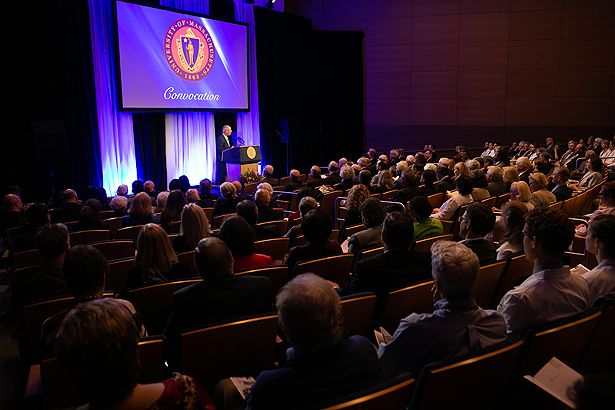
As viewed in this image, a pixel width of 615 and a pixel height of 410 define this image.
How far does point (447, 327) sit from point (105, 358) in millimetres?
1364

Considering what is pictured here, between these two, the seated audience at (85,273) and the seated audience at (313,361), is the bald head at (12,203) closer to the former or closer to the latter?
the seated audience at (85,273)

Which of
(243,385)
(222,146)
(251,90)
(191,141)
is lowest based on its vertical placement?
(243,385)

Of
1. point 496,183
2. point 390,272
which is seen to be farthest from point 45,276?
point 496,183

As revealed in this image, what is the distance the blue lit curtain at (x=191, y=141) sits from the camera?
11.3 meters

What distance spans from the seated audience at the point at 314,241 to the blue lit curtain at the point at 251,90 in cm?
982

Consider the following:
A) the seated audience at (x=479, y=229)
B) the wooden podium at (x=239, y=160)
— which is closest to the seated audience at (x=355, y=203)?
the seated audience at (x=479, y=229)

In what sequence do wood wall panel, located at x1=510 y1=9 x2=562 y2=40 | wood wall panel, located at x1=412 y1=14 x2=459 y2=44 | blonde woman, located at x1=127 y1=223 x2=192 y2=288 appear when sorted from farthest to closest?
wood wall panel, located at x1=412 y1=14 x2=459 y2=44 → wood wall panel, located at x1=510 y1=9 x2=562 y2=40 → blonde woman, located at x1=127 y1=223 x2=192 y2=288

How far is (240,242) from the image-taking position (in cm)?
350

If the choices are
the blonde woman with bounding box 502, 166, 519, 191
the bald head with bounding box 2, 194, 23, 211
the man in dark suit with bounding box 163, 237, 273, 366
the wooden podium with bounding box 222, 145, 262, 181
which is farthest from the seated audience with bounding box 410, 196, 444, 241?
the wooden podium with bounding box 222, 145, 262, 181

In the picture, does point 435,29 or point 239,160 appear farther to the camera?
point 435,29

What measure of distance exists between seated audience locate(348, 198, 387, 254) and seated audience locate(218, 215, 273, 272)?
91 centimetres

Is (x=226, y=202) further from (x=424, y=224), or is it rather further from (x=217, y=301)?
(x=217, y=301)

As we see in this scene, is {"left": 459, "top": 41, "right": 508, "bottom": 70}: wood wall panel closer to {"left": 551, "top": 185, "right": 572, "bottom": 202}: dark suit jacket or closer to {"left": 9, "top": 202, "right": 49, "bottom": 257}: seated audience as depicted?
{"left": 551, "top": 185, "right": 572, "bottom": 202}: dark suit jacket

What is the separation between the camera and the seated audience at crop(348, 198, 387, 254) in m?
4.09
